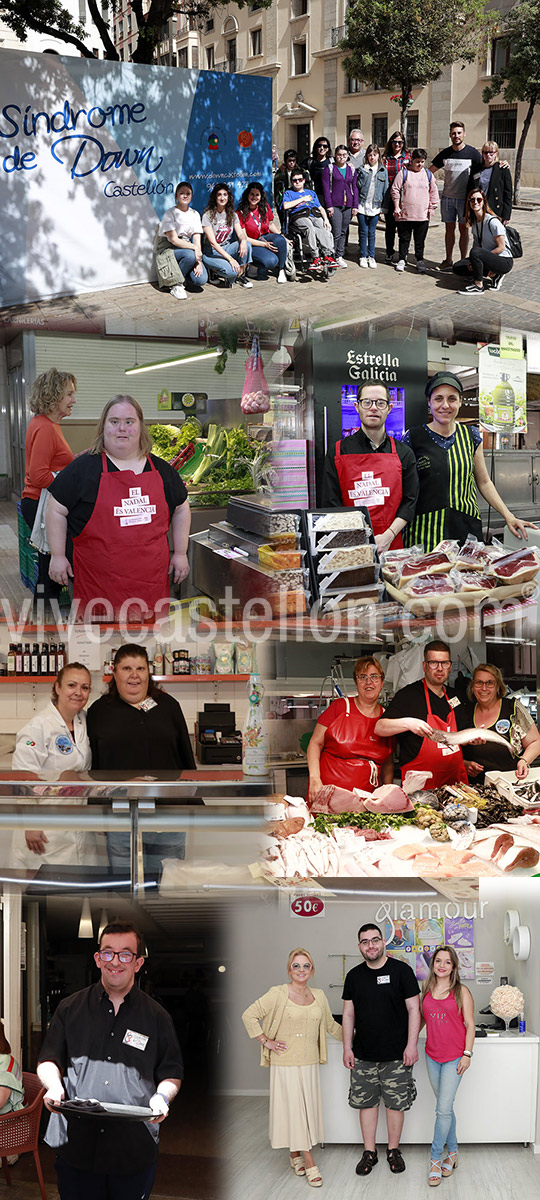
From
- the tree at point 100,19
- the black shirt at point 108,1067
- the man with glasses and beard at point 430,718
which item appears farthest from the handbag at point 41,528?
the tree at point 100,19

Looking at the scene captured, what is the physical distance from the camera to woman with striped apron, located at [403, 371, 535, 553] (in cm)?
299

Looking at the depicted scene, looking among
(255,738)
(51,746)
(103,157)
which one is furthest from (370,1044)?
(103,157)

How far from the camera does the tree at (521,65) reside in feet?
15.7

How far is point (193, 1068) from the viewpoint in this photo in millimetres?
2967

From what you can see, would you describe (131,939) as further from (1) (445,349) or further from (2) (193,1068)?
(1) (445,349)

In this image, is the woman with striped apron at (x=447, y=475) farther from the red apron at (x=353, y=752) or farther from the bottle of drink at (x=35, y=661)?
the bottle of drink at (x=35, y=661)

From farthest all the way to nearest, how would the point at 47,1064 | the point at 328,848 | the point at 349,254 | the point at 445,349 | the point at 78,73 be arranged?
the point at 78,73
the point at 349,254
the point at 445,349
the point at 328,848
the point at 47,1064

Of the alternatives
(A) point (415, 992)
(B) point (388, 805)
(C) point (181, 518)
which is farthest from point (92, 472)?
(A) point (415, 992)

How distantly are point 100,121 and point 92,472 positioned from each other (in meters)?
3.41

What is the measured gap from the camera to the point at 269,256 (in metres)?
4.48

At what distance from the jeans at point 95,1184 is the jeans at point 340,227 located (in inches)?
158

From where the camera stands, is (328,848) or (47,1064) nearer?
(47,1064)

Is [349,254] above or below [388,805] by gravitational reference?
above
